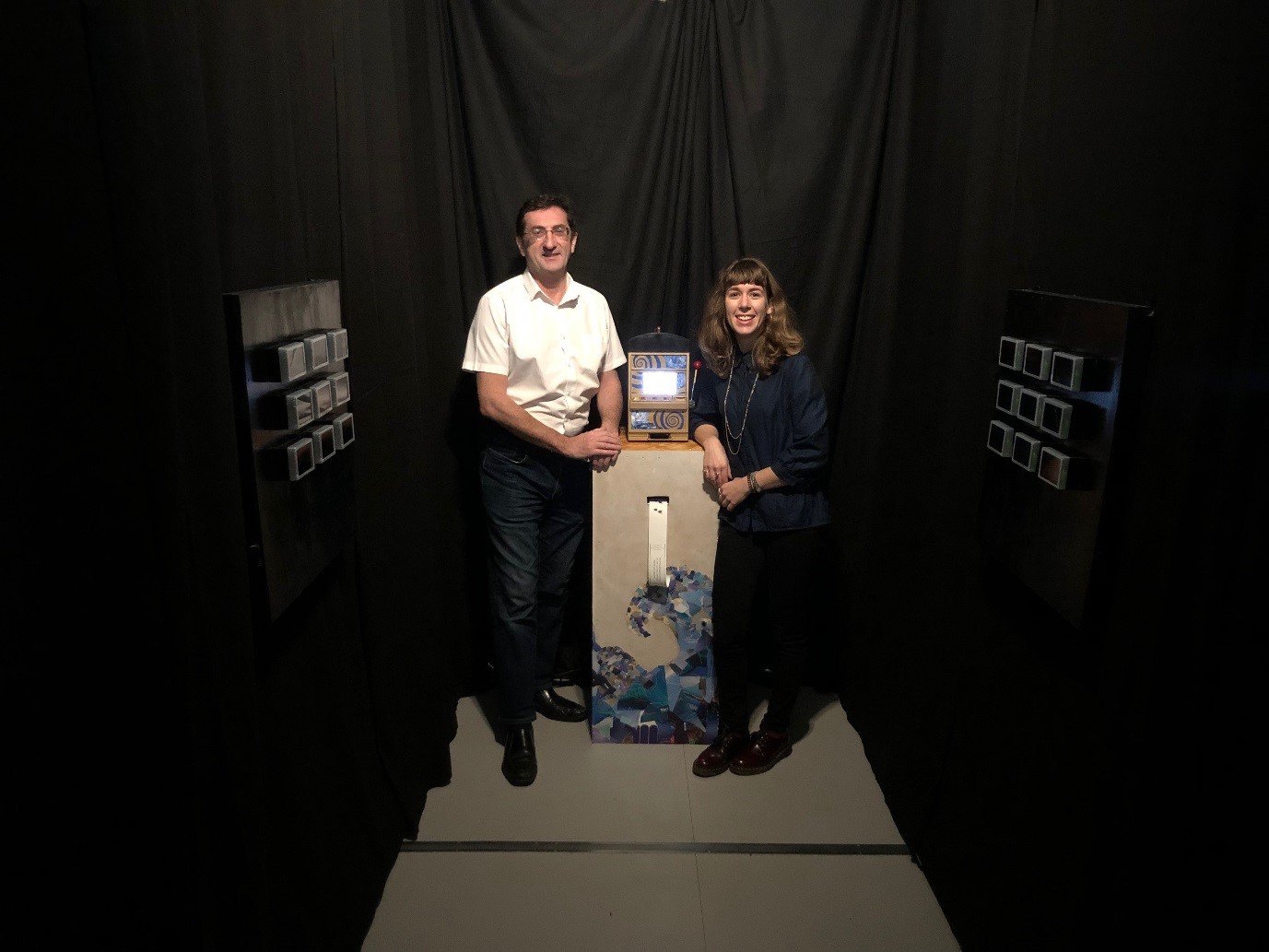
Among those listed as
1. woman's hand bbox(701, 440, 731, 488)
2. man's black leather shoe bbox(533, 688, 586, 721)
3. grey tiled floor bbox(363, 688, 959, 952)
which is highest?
woman's hand bbox(701, 440, 731, 488)

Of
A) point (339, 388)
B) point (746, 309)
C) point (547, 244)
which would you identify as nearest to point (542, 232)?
point (547, 244)

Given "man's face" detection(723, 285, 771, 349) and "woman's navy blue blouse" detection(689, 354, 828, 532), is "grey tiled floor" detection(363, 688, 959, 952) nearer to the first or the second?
"woman's navy blue blouse" detection(689, 354, 828, 532)

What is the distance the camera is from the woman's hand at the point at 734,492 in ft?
9.07

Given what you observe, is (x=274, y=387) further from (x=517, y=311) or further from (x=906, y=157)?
(x=906, y=157)

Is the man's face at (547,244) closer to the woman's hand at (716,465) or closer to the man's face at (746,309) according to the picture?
the man's face at (746,309)

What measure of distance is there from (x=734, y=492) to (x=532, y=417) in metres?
0.61

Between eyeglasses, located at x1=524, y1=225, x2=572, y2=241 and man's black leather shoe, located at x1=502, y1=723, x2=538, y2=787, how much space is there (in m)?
1.40

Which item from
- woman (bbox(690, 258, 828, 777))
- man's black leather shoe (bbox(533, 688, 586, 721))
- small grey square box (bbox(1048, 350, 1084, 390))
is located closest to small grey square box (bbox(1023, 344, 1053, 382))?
small grey square box (bbox(1048, 350, 1084, 390))

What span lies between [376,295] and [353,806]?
1.15m

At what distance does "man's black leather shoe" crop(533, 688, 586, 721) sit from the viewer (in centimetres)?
315

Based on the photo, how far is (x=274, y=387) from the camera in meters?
1.67

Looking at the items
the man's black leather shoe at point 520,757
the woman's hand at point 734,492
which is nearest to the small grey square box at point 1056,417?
the woman's hand at point 734,492

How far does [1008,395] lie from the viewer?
1975 millimetres

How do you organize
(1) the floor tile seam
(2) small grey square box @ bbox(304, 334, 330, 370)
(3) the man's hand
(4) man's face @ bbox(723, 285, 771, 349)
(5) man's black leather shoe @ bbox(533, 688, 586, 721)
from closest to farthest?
1. (2) small grey square box @ bbox(304, 334, 330, 370)
2. (1) the floor tile seam
3. (4) man's face @ bbox(723, 285, 771, 349)
4. (3) the man's hand
5. (5) man's black leather shoe @ bbox(533, 688, 586, 721)
